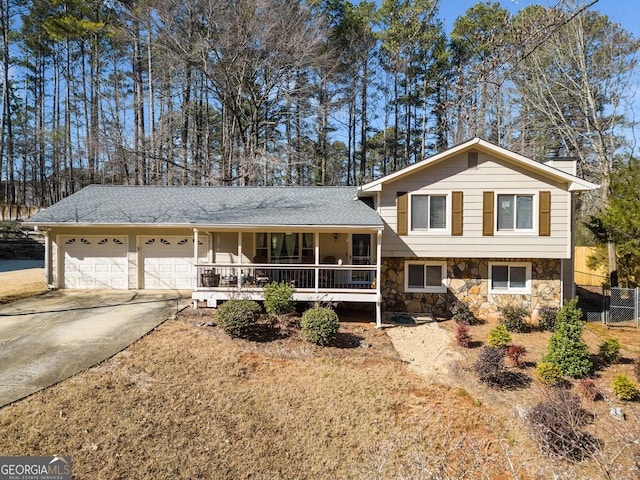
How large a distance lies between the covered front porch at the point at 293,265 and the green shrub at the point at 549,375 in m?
4.03

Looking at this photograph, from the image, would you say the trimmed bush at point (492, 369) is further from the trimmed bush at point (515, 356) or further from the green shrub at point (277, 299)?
the green shrub at point (277, 299)

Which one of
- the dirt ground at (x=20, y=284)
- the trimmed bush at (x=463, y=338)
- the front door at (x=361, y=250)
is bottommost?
the trimmed bush at (x=463, y=338)

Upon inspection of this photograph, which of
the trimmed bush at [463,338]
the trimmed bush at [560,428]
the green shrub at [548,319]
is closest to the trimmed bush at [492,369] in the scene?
the trimmed bush at [560,428]

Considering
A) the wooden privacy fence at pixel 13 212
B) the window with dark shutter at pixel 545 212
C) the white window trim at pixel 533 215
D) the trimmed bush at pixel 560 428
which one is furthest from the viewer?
the wooden privacy fence at pixel 13 212

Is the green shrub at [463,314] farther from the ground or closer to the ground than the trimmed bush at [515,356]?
farther from the ground

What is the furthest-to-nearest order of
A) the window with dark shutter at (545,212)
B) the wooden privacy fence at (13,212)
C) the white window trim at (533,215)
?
1. the wooden privacy fence at (13,212)
2. the white window trim at (533,215)
3. the window with dark shutter at (545,212)

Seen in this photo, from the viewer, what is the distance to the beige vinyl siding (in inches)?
423

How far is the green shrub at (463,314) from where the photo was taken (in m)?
11.0

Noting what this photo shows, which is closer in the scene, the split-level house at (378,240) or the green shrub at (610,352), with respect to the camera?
the green shrub at (610,352)

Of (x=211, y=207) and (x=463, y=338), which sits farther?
(x=211, y=207)

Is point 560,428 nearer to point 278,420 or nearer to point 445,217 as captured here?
point 278,420

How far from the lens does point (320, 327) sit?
849 cm

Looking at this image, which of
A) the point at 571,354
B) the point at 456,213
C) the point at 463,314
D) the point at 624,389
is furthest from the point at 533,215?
the point at 624,389

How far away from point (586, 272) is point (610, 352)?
11.5 meters
